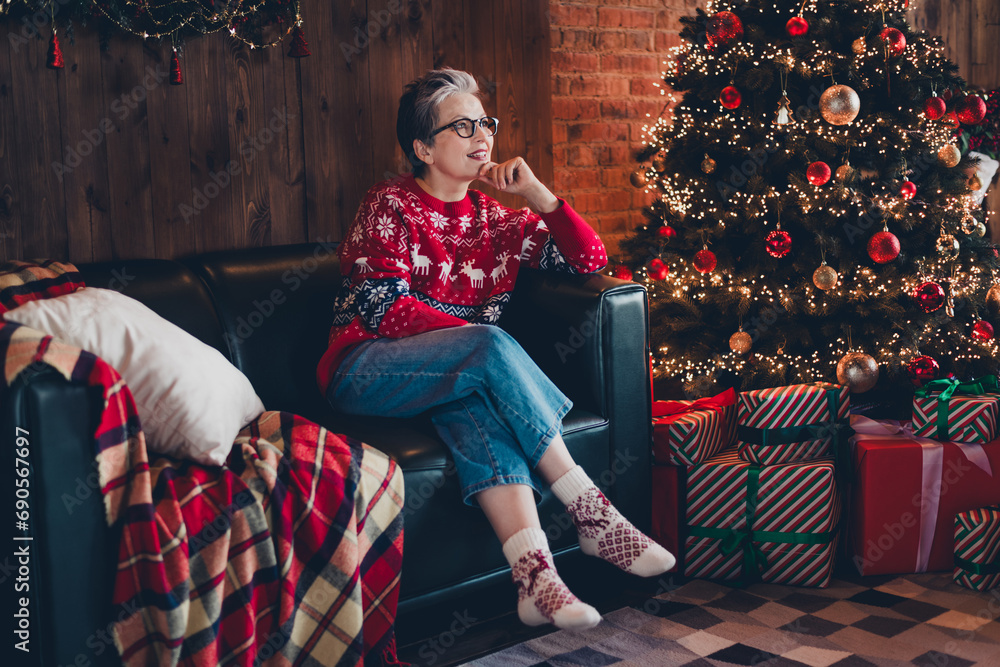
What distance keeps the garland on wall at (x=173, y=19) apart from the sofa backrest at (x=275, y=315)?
515 mm

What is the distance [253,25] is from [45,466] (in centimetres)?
154

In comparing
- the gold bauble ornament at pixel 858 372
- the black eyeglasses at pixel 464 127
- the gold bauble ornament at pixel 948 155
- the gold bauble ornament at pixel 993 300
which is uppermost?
the black eyeglasses at pixel 464 127

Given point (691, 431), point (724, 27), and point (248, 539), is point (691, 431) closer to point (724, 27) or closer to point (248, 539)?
point (248, 539)

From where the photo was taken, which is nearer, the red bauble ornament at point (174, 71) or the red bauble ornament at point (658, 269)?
the red bauble ornament at point (174, 71)

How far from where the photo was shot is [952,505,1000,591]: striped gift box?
6.36 ft

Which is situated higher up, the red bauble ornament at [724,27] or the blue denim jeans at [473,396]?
the red bauble ornament at [724,27]

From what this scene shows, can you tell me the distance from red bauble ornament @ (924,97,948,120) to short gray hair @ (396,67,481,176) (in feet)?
4.25

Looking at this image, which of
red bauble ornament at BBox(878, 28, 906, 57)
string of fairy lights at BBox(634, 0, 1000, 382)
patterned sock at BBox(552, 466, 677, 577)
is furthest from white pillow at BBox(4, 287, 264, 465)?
red bauble ornament at BBox(878, 28, 906, 57)

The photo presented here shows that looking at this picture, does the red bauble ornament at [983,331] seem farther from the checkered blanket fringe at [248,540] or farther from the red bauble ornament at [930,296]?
the checkered blanket fringe at [248,540]

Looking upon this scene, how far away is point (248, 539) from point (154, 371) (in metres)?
0.33

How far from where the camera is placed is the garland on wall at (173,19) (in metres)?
2.08

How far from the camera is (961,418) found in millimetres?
2057

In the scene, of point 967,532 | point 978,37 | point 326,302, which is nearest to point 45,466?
point 326,302

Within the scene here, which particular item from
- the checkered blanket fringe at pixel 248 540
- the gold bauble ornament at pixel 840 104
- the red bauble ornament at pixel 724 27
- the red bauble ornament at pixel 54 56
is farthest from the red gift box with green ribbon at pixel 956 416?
the red bauble ornament at pixel 54 56
